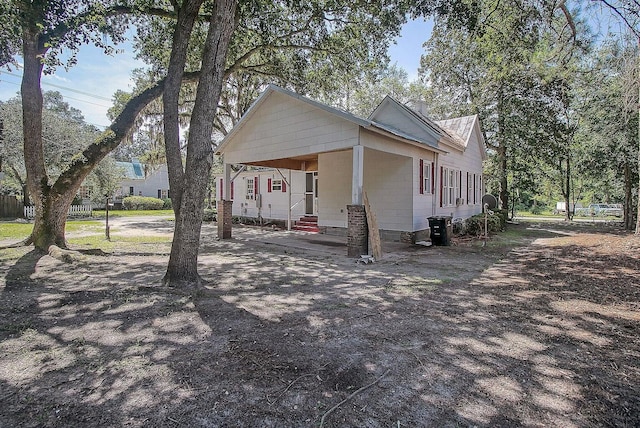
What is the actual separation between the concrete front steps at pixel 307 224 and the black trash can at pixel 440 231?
5139 millimetres

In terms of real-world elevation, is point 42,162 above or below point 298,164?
below

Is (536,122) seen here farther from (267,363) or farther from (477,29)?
(267,363)

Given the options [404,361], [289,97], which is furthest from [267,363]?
[289,97]

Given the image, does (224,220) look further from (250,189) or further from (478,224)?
(478,224)

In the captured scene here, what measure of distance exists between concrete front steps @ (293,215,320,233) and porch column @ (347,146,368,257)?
232 inches

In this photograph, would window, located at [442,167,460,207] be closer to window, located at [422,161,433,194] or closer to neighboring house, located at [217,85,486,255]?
neighboring house, located at [217,85,486,255]

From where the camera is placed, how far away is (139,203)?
34250 mm

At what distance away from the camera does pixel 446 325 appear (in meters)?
4.15

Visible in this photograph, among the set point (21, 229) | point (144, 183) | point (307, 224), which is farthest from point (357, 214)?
point (144, 183)

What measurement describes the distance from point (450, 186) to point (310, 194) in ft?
21.5

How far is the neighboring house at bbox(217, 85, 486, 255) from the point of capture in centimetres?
891

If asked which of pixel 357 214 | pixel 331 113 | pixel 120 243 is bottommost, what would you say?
pixel 120 243

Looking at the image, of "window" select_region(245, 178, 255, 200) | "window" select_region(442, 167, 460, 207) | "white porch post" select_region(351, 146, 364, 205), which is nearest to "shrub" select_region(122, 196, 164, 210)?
"window" select_region(245, 178, 255, 200)

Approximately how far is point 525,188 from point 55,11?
1097 inches
